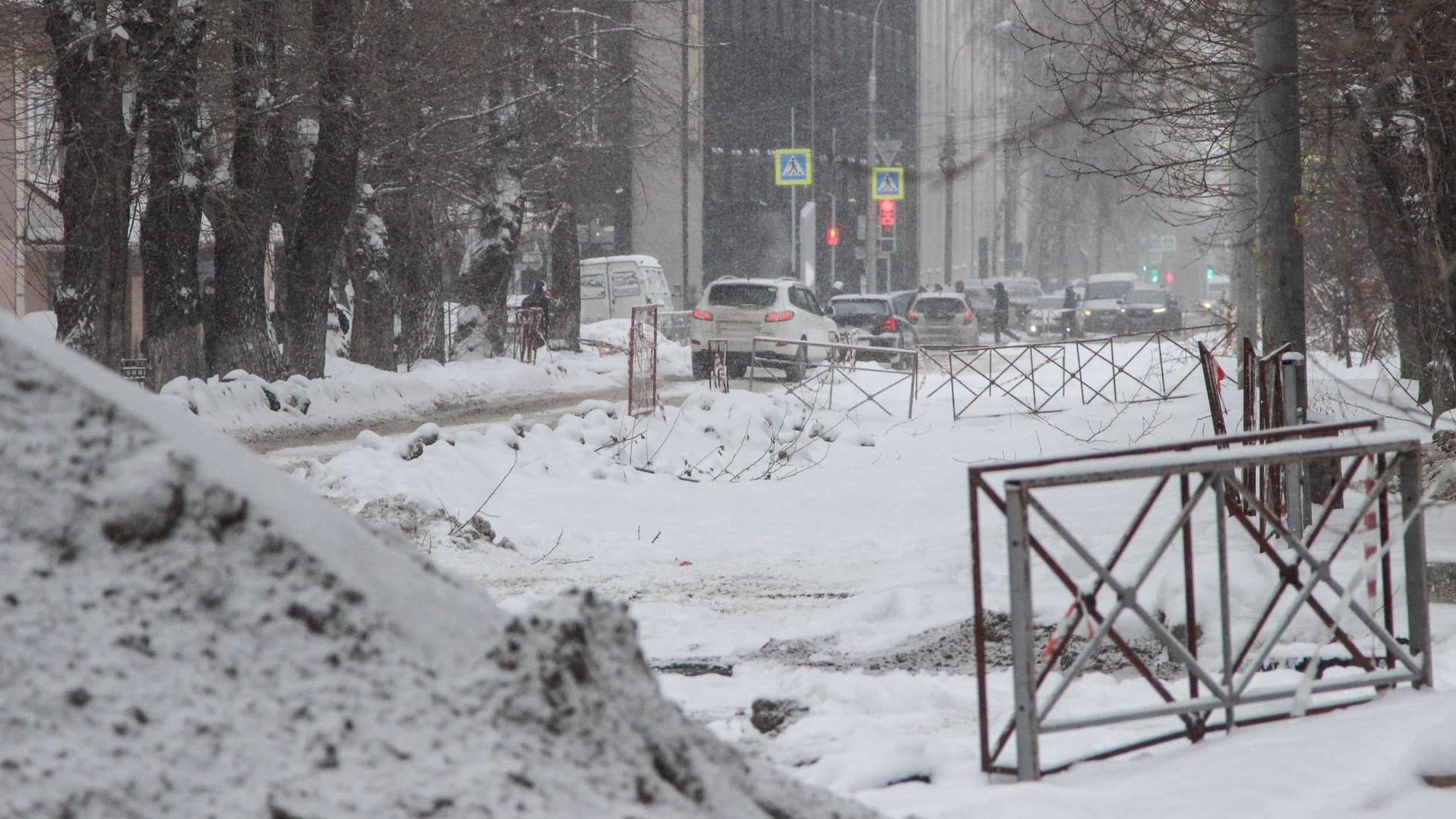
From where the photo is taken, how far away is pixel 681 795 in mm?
2443

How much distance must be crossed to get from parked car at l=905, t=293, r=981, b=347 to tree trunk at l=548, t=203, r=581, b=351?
871 centimetres

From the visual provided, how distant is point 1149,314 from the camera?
131ft

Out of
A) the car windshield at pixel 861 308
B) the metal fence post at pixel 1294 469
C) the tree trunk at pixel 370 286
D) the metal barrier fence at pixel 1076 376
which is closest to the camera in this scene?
the metal fence post at pixel 1294 469

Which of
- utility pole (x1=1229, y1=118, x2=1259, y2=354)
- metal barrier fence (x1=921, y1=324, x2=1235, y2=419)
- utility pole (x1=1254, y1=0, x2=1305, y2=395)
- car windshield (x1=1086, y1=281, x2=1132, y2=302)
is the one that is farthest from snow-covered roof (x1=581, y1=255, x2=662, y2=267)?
utility pole (x1=1254, y1=0, x2=1305, y2=395)

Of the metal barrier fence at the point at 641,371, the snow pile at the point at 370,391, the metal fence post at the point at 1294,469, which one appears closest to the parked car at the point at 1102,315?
the snow pile at the point at 370,391

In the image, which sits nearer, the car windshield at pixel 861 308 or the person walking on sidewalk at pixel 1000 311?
the car windshield at pixel 861 308

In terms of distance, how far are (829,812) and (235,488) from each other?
123 cm

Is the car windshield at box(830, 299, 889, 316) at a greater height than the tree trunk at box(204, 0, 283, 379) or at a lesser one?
lesser

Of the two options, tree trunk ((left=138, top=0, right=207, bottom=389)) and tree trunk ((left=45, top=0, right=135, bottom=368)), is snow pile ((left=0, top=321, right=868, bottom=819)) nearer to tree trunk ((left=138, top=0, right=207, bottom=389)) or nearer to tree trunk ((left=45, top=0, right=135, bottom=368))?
tree trunk ((left=45, top=0, right=135, bottom=368))

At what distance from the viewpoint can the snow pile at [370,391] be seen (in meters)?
15.6

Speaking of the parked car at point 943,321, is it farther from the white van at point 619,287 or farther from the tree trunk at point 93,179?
the tree trunk at point 93,179

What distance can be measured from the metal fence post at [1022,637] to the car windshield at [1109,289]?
4181cm

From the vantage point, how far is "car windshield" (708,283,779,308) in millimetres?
24500

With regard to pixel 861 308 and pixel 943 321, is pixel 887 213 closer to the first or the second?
pixel 943 321
